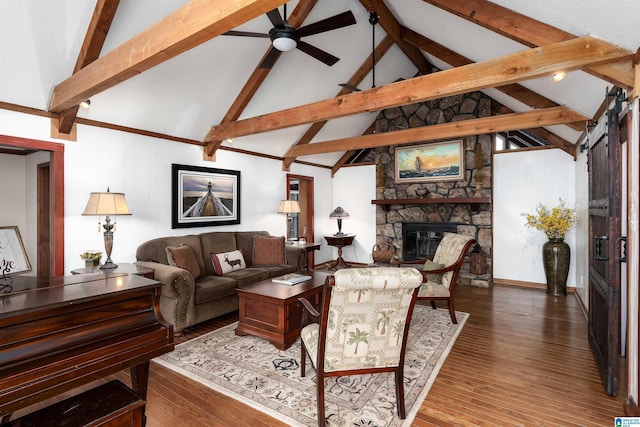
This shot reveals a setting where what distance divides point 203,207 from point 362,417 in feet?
12.7

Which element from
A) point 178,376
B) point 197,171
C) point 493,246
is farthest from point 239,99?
point 493,246

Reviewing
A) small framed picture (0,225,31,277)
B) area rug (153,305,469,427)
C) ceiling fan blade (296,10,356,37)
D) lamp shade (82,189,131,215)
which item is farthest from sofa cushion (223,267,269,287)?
ceiling fan blade (296,10,356,37)

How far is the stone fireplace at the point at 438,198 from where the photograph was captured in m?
5.78

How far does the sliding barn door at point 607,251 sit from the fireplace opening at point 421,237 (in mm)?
3356

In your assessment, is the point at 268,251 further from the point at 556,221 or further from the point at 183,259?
the point at 556,221

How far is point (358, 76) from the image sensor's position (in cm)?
566

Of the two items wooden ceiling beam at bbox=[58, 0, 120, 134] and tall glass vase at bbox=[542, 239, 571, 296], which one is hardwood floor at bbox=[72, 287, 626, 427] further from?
wooden ceiling beam at bbox=[58, 0, 120, 134]

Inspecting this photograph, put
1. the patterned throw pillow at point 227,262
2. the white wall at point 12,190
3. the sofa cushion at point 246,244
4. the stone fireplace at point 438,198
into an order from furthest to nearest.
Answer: the stone fireplace at point 438,198 → the sofa cushion at point 246,244 → the white wall at point 12,190 → the patterned throw pillow at point 227,262

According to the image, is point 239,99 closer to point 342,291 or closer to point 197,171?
point 197,171

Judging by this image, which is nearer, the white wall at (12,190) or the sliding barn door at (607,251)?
the sliding barn door at (607,251)

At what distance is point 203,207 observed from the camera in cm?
497

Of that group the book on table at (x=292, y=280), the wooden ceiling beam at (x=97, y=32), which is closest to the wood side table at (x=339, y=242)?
the book on table at (x=292, y=280)

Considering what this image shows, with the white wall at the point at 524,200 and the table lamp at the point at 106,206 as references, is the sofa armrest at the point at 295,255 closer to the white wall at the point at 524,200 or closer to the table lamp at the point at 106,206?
the table lamp at the point at 106,206

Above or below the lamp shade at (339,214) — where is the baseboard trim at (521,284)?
below
